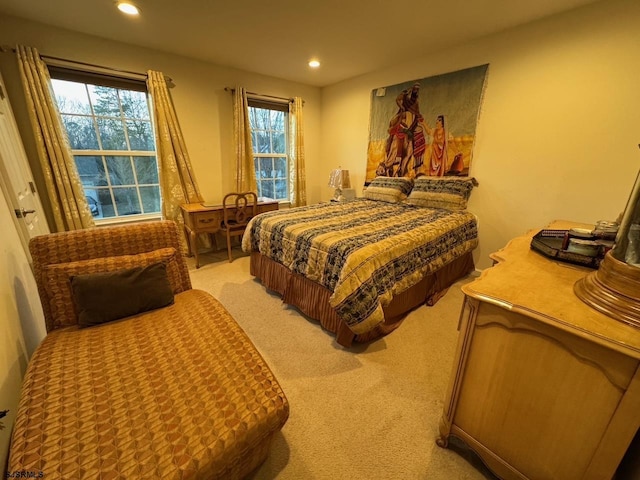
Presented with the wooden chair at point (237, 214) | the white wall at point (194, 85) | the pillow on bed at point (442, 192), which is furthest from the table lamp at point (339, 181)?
the wooden chair at point (237, 214)

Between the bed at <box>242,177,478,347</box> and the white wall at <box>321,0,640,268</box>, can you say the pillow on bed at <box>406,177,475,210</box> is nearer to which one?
the bed at <box>242,177,478,347</box>

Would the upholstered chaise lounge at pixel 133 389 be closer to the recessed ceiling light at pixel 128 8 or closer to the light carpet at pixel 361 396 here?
the light carpet at pixel 361 396

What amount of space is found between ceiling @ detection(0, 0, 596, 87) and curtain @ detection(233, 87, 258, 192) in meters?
0.48

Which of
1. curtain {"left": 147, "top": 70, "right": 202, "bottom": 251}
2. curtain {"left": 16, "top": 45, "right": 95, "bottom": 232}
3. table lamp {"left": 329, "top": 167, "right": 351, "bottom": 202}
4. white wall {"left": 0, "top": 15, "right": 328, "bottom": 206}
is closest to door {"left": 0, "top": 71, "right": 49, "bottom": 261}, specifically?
curtain {"left": 16, "top": 45, "right": 95, "bottom": 232}

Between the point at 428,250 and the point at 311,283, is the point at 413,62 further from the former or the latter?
the point at 311,283

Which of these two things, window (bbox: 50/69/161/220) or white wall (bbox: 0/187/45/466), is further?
window (bbox: 50/69/161/220)

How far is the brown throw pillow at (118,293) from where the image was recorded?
1273 millimetres

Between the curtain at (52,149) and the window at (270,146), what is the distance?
6.76ft

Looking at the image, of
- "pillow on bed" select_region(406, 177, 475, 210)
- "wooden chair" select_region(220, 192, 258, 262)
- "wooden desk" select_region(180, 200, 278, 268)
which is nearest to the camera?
"pillow on bed" select_region(406, 177, 475, 210)

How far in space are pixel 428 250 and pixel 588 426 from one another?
1426mm

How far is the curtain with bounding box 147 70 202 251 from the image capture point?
2.88 meters

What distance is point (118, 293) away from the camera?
132 centimetres

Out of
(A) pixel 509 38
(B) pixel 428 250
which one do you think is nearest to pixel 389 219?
(B) pixel 428 250

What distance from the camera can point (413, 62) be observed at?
305 centimetres
